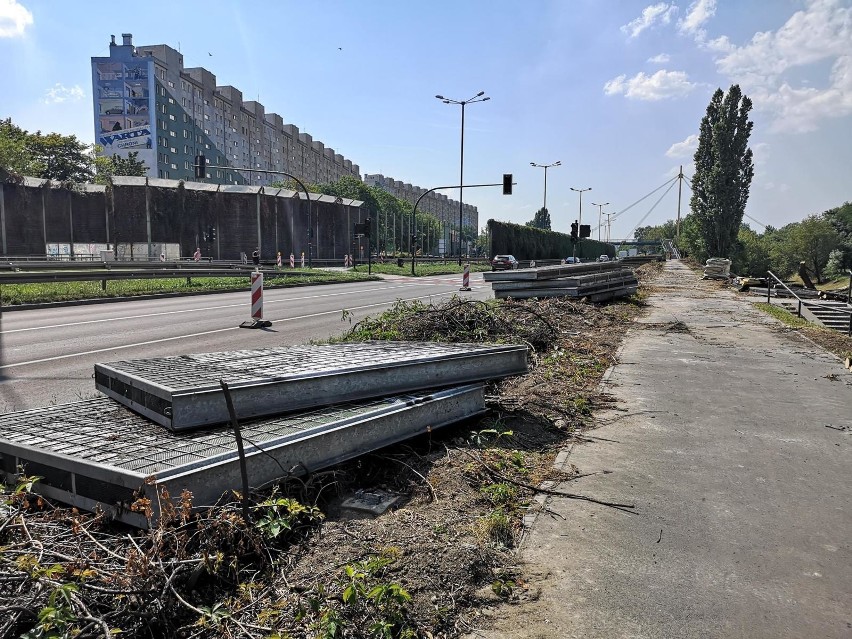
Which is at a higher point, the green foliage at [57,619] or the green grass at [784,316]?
the green foliage at [57,619]

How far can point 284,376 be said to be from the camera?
4.12 meters

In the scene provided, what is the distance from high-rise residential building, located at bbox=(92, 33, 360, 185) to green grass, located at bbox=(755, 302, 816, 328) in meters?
70.9

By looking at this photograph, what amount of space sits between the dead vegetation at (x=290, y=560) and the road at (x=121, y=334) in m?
4.45

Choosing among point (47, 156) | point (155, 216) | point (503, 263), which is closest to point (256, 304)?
point (503, 263)

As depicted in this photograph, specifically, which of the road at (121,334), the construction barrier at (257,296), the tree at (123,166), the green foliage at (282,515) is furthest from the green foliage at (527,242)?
the green foliage at (282,515)

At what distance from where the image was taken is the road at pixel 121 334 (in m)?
7.49

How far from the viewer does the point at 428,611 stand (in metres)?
2.57

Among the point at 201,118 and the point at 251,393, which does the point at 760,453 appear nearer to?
the point at 251,393

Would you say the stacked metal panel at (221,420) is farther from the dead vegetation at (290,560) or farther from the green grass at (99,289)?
the green grass at (99,289)

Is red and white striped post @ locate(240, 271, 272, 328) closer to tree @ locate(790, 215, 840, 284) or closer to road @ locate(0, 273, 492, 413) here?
road @ locate(0, 273, 492, 413)

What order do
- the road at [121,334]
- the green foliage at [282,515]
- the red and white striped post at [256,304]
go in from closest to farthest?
the green foliage at [282,515], the road at [121,334], the red and white striped post at [256,304]

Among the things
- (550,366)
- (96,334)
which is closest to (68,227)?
(96,334)

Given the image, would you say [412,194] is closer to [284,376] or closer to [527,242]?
[527,242]

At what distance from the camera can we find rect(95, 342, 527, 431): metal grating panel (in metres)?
3.62
